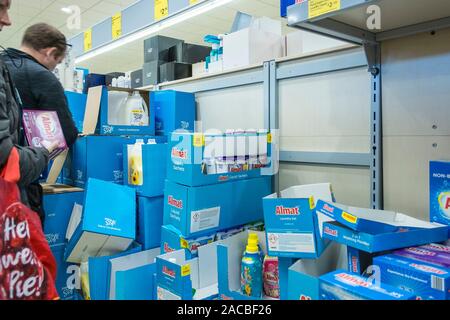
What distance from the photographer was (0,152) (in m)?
0.97

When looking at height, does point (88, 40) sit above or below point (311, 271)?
above

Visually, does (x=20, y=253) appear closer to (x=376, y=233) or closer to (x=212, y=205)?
(x=212, y=205)

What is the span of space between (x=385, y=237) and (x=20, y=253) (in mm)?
872

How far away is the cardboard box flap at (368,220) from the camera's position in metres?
0.92

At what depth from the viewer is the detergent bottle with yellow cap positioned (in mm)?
1254

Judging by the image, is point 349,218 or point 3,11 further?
point 3,11

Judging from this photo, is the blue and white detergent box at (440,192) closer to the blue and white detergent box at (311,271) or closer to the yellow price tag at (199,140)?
the blue and white detergent box at (311,271)

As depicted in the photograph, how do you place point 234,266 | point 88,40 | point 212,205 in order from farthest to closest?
point 88,40 < point 212,205 < point 234,266

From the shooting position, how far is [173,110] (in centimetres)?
212

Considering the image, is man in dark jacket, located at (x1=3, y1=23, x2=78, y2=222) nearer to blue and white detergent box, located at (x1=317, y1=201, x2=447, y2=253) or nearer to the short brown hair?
the short brown hair

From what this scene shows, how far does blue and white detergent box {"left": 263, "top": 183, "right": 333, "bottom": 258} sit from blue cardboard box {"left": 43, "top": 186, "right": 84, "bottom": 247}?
1.08 metres

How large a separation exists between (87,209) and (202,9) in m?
2.39

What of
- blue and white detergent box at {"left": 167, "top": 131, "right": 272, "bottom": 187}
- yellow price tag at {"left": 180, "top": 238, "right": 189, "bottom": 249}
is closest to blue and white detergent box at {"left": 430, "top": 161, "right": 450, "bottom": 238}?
blue and white detergent box at {"left": 167, "top": 131, "right": 272, "bottom": 187}

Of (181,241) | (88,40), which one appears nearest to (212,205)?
(181,241)
